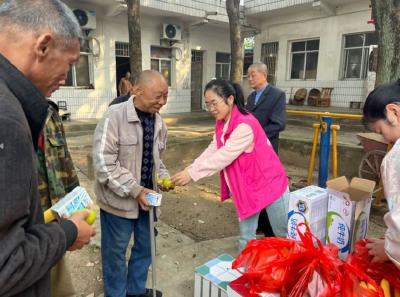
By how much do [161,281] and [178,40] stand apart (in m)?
10.8

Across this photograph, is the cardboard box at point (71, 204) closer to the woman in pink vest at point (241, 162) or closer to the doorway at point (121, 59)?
the woman in pink vest at point (241, 162)

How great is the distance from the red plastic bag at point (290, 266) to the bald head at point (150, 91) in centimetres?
104

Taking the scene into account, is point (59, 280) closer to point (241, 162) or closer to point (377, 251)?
point (241, 162)

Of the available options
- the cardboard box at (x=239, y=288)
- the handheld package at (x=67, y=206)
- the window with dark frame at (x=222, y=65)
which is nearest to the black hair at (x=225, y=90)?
the cardboard box at (x=239, y=288)

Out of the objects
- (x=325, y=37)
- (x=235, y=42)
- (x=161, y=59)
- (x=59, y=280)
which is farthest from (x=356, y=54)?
(x=59, y=280)

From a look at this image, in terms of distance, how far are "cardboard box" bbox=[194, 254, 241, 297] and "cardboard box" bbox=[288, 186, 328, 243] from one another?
1.44 feet

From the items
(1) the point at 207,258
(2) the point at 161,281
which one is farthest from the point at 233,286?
(1) the point at 207,258

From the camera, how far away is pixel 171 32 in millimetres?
11727

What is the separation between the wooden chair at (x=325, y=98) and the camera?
11.2 meters

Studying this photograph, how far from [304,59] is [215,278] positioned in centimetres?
1182

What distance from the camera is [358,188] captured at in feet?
5.71

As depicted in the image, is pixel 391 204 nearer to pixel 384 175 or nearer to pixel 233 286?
pixel 384 175

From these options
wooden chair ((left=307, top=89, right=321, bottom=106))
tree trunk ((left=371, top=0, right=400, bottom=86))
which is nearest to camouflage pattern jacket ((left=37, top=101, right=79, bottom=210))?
tree trunk ((left=371, top=0, right=400, bottom=86))

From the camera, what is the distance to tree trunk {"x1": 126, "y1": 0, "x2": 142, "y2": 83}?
754cm
